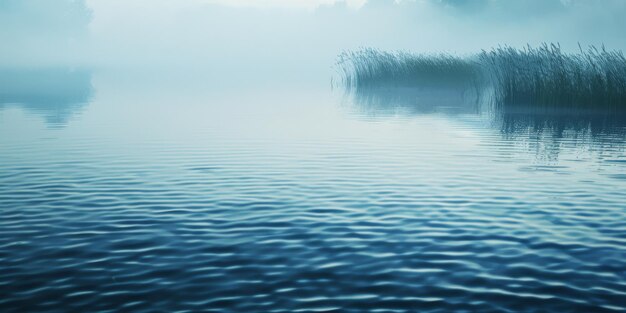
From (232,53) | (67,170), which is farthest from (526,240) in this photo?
(232,53)

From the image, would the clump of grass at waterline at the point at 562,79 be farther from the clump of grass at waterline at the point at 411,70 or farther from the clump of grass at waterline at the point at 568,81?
the clump of grass at waterline at the point at 411,70

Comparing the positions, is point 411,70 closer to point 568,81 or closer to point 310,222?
point 568,81

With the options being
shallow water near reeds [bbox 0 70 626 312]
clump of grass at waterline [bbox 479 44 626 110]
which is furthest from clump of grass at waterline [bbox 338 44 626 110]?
shallow water near reeds [bbox 0 70 626 312]

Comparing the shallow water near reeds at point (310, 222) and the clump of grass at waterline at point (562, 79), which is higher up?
the clump of grass at waterline at point (562, 79)

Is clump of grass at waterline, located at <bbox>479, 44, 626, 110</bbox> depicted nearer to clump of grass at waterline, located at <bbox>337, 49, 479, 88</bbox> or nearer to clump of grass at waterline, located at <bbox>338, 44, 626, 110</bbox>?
clump of grass at waterline, located at <bbox>338, 44, 626, 110</bbox>

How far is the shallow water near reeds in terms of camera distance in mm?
7012

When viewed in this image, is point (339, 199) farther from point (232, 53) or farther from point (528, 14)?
point (232, 53)

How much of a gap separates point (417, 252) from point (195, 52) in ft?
562

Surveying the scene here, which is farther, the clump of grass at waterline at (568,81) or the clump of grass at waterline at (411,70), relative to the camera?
the clump of grass at waterline at (411,70)

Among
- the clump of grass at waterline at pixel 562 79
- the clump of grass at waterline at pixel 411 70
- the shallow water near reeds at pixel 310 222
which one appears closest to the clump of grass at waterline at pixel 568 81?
the clump of grass at waterline at pixel 562 79

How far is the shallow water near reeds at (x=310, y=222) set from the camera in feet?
23.0

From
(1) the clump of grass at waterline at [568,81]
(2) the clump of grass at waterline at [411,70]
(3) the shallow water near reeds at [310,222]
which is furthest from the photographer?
(2) the clump of grass at waterline at [411,70]

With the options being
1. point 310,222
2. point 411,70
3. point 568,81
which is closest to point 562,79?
point 568,81

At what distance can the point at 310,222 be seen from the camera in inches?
389
